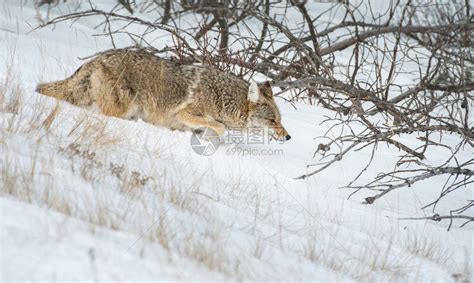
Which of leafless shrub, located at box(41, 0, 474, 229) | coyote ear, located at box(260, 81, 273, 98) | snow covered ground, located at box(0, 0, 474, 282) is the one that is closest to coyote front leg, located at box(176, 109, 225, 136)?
snow covered ground, located at box(0, 0, 474, 282)

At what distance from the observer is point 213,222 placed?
430 cm

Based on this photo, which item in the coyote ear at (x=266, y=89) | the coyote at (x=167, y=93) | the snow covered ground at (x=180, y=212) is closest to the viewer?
the snow covered ground at (x=180, y=212)

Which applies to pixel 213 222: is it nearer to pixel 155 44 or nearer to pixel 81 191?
pixel 81 191

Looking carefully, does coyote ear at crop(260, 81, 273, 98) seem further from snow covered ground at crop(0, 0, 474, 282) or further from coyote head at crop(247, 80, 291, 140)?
snow covered ground at crop(0, 0, 474, 282)

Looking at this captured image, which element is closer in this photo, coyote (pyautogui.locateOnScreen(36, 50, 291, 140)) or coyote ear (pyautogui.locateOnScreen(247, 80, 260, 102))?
coyote (pyautogui.locateOnScreen(36, 50, 291, 140))

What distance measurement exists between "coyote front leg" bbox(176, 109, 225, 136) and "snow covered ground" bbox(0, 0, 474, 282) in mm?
159

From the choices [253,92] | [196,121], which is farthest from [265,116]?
[196,121]

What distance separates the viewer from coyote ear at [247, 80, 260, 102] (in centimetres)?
777

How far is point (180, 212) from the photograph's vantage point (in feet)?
14.9

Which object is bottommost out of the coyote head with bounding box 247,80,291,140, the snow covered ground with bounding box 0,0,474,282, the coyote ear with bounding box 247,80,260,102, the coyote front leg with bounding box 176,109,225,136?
the snow covered ground with bounding box 0,0,474,282

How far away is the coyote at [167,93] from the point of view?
736 cm

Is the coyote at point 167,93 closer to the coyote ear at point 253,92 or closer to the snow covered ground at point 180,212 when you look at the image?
the coyote ear at point 253,92

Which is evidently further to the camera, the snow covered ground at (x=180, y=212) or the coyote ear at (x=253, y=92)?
the coyote ear at (x=253, y=92)

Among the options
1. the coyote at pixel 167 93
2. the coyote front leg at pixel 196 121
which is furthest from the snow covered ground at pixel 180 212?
the coyote at pixel 167 93
